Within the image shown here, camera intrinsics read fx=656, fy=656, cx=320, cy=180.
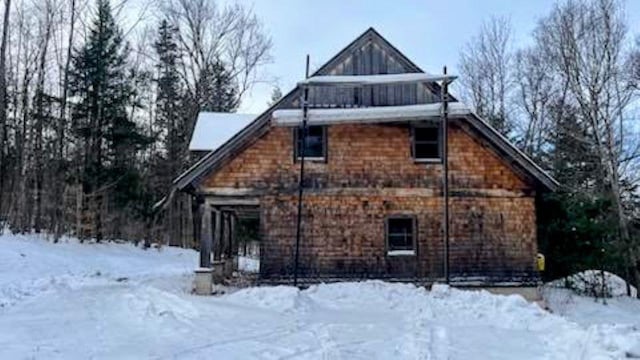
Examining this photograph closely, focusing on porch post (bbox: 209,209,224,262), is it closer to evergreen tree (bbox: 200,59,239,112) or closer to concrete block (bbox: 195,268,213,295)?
concrete block (bbox: 195,268,213,295)

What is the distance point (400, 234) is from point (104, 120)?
1953 centimetres

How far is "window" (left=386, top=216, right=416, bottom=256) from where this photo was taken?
17.4 metres

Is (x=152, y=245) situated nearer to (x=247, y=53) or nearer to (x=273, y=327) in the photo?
(x=247, y=53)

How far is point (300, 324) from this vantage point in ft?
34.6

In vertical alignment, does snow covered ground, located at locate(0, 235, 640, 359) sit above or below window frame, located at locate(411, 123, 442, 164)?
below

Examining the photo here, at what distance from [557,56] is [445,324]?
17.8 m

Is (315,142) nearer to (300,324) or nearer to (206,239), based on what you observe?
(206,239)

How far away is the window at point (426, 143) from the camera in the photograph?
1780 centimetres

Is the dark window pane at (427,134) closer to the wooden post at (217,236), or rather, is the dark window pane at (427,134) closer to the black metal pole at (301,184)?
the black metal pole at (301,184)

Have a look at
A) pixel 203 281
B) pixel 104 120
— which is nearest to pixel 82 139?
pixel 104 120

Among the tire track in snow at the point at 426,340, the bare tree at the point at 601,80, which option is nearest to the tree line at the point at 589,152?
the bare tree at the point at 601,80

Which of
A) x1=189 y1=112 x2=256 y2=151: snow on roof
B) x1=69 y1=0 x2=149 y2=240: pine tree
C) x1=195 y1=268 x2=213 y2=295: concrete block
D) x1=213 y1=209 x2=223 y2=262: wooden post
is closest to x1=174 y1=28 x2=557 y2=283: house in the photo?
x1=195 y1=268 x2=213 y2=295: concrete block

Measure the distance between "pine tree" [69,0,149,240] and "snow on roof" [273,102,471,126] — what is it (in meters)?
16.3

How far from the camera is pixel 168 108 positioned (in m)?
38.3
